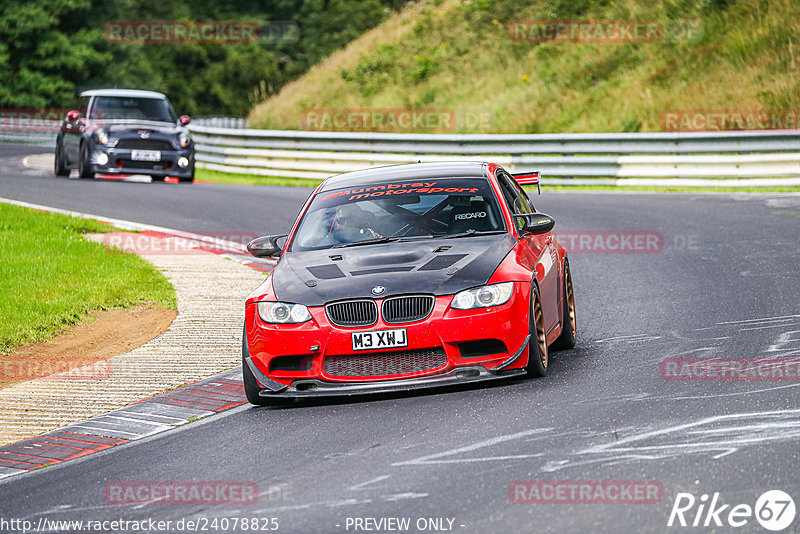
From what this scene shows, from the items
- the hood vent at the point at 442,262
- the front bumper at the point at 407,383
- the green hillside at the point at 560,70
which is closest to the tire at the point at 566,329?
the hood vent at the point at 442,262

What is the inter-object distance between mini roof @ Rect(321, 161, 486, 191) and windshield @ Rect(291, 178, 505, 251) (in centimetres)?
10

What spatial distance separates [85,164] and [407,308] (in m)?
17.7

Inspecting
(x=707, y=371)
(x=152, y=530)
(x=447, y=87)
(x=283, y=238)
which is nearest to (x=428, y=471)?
(x=152, y=530)

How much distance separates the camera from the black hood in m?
7.71

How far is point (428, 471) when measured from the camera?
19.5 feet

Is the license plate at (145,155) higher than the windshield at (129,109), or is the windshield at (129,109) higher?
the windshield at (129,109)

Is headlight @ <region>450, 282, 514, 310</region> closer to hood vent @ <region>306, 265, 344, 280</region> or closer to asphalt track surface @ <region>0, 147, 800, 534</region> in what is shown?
asphalt track surface @ <region>0, 147, 800, 534</region>

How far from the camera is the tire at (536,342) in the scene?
775 centimetres

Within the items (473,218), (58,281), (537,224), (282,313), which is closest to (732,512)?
(282,313)

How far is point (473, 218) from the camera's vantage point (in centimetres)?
891

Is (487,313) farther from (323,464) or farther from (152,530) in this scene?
(152,530)

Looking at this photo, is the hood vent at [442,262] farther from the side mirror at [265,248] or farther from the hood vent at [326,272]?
the side mirror at [265,248]

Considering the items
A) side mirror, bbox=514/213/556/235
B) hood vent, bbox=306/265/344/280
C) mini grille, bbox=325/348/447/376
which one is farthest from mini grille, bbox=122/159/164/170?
mini grille, bbox=325/348/447/376

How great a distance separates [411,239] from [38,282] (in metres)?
5.43
